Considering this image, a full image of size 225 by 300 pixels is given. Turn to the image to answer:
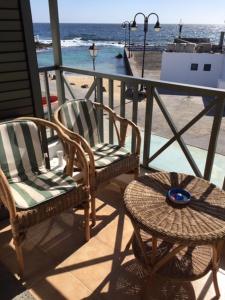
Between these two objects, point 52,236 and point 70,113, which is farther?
point 70,113

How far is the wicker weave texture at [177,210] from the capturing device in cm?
131

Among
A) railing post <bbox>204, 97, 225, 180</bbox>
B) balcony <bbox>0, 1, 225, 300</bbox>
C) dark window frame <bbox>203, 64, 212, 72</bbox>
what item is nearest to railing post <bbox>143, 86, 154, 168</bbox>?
balcony <bbox>0, 1, 225, 300</bbox>

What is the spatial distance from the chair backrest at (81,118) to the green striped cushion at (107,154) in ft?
0.43

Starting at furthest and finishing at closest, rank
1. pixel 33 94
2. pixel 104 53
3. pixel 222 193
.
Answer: pixel 104 53 → pixel 33 94 → pixel 222 193

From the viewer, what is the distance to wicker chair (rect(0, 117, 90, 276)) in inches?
62.0

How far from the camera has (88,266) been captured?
6.06 ft

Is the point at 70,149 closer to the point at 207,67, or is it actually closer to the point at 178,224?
the point at 178,224

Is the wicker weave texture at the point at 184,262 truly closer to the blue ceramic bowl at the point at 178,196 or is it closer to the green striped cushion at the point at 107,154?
the blue ceramic bowl at the point at 178,196

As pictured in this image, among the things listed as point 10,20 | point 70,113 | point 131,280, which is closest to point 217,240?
point 131,280

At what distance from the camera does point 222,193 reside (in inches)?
63.4

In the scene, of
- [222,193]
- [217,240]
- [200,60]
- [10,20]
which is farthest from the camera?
[200,60]

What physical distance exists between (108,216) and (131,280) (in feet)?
2.32

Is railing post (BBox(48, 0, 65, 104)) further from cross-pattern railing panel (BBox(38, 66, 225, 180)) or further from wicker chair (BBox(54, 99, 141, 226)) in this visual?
wicker chair (BBox(54, 99, 141, 226))

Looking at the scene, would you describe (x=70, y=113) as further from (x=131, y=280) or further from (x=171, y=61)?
(x=171, y=61)
